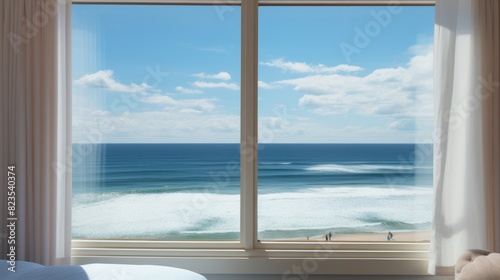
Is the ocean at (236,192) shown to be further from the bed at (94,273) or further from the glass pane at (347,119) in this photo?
the bed at (94,273)

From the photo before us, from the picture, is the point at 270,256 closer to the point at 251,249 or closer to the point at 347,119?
the point at 251,249

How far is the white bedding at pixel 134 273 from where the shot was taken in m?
2.05

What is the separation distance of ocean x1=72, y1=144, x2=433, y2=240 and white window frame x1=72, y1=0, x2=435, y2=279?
8cm

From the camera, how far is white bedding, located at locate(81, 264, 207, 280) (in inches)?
80.7

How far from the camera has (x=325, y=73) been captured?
119 inches

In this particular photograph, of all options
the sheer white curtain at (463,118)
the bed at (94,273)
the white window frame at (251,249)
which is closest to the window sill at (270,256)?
the white window frame at (251,249)

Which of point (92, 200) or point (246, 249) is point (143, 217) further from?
point (246, 249)

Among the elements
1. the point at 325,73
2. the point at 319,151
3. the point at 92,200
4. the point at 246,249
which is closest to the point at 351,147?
the point at 319,151

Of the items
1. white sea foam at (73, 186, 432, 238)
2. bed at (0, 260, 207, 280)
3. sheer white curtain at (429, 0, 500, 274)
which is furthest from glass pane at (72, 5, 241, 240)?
sheer white curtain at (429, 0, 500, 274)

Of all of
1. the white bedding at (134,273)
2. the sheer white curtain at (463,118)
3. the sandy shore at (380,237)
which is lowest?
the sandy shore at (380,237)

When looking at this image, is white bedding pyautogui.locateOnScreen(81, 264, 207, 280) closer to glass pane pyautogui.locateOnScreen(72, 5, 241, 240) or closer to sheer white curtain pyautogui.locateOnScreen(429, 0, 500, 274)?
glass pane pyautogui.locateOnScreen(72, 5, 241, 240)

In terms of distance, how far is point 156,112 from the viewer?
9.93 ft

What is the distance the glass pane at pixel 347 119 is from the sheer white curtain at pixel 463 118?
0.20m

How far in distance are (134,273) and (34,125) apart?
3.96ft
